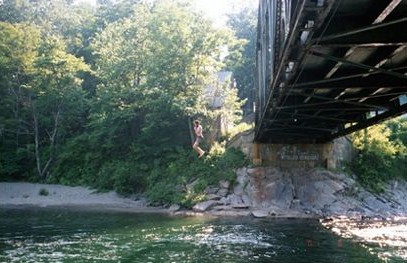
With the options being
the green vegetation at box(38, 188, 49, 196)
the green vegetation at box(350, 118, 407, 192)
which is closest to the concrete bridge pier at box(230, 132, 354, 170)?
the green vegetation at box(350, 118, 407, 192)

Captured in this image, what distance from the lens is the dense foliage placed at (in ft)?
111

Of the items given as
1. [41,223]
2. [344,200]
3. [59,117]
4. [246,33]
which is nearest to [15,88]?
[59,117]

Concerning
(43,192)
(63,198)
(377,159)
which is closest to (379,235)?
(377,159)

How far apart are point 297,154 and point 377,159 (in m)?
6.31

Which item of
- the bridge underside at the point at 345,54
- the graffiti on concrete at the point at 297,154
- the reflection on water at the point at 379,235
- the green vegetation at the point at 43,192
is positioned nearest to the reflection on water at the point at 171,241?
the reflection on water at the point at 379,235

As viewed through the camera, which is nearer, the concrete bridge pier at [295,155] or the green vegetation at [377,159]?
the concrete bridge pier at [295,155]

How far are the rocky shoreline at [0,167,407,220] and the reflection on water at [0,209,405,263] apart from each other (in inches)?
129

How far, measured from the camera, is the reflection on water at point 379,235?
14.8 metres

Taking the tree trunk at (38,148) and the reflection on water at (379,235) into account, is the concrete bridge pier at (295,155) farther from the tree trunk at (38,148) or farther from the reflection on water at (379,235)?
the tree trunk at (38,148)

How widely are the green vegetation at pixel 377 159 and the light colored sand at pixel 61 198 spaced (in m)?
15.2

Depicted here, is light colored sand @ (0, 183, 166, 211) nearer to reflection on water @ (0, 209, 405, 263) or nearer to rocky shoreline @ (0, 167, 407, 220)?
rocky shoreline @ (0, 167, 407, 220)

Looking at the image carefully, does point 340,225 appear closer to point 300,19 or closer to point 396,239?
point 396,239

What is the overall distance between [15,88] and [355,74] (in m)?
38.0

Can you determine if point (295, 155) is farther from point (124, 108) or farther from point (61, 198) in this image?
point (61, 198)
